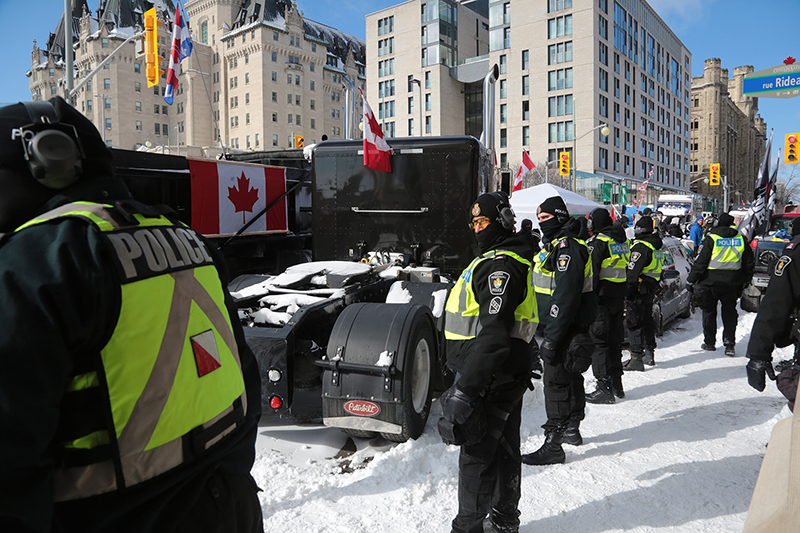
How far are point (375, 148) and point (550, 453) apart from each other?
381 cm

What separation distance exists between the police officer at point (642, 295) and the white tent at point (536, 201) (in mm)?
7375

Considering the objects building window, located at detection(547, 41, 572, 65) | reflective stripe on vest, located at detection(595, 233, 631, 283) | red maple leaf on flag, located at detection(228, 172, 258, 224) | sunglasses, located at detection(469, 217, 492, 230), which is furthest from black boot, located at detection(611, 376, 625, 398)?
building window, located at detection(547, 41, 572, 65)

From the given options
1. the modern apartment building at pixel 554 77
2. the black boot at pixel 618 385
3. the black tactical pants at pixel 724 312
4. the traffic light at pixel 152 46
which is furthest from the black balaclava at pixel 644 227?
the modern apartment building at pixel 554 77

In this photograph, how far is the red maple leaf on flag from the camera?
7070 millimetres

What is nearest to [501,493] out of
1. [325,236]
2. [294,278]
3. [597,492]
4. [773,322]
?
[597,492]

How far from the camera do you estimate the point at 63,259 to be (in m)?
1.22

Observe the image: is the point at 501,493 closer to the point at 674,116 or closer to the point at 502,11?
the point at 502,11

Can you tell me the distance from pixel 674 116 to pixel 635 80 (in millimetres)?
21217

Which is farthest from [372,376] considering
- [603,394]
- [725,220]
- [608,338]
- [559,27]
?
[559,27]

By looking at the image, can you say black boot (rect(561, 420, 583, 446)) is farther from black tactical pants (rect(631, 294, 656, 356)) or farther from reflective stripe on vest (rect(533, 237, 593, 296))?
black tactical pants (rect(631, 294, 656, 356))

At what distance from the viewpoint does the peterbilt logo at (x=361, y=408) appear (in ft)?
12.7

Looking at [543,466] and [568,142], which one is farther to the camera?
[568,142]

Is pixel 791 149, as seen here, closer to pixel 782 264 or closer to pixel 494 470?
pixel 782 264

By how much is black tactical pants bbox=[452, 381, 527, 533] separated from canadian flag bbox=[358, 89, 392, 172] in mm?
3812
